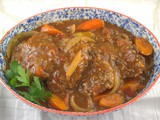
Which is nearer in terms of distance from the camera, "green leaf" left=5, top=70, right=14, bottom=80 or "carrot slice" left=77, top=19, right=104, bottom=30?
"green leaf" left=5, top=70, right=14, bottom=80

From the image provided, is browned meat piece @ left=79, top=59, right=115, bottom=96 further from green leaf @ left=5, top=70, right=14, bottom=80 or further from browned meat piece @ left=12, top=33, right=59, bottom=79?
green leaf @ left=5, top=70, right=14, bottom=80

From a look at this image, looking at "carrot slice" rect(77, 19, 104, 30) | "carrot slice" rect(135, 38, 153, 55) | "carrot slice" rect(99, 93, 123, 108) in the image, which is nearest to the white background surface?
"carrot slice" rect(99, 93, 123, 108)

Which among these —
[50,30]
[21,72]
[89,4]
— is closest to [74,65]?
[21,72]

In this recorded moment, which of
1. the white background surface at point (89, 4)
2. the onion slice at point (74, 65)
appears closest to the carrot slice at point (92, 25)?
the onion slice at point (74, 65)

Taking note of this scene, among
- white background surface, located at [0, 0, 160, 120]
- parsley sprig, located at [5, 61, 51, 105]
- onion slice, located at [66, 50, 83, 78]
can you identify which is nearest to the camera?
parsley sprig, located at [5, 61, 51, 105]

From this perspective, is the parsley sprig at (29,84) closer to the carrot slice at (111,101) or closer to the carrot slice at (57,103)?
the carrot slice at (57,103)

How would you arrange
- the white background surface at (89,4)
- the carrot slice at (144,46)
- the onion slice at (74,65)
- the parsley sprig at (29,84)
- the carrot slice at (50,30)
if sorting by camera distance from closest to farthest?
the parsley sprig at (29,84) < the onion slice at (74,65) < the white background surface at (89,4) < the carrot slice at (144,46) < the carrot slice at (50,30)

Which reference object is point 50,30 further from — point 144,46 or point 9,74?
point 144,46
